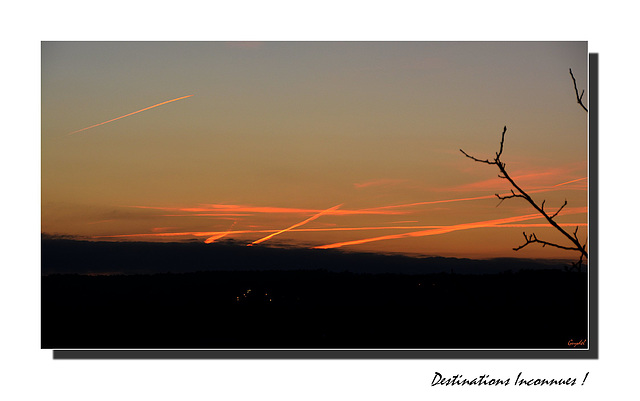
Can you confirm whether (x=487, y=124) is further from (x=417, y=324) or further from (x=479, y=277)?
(x=417, y=324)

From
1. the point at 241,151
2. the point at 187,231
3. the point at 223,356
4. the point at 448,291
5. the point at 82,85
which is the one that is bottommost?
the point at 223,356

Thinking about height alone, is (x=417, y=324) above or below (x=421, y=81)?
below

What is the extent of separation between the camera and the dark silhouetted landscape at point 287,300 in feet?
13.4

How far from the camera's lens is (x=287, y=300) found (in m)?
4.11

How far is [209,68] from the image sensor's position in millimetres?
4199

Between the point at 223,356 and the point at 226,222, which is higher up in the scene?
the point at 226,222

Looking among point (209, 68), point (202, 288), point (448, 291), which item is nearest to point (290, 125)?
point (209, 68)

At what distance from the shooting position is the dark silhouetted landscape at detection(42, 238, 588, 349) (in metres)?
4.10

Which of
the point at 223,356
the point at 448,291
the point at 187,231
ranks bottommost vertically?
the point at 223,356

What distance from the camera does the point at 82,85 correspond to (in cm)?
420

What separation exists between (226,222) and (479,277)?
167cm

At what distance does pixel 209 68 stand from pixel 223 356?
1875 mm
